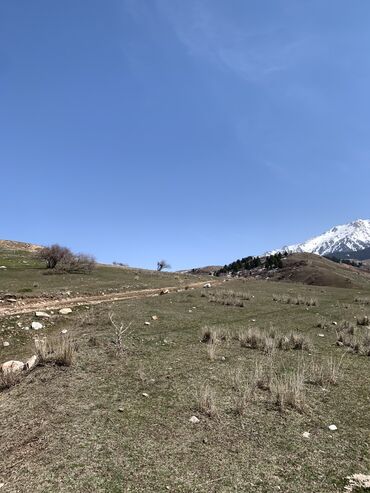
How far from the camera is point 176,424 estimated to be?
7.44 m

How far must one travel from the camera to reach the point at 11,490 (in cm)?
542

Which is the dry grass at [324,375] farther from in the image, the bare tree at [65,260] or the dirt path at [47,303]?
the bare tree at [65,260]

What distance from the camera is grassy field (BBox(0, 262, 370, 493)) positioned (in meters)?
Result: 5.79

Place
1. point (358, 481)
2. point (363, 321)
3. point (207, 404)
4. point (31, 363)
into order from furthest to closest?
point (363, 321) → point (31, 363) → point (207, 404) → point (358, 481)

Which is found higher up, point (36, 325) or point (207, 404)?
point (36, 325)

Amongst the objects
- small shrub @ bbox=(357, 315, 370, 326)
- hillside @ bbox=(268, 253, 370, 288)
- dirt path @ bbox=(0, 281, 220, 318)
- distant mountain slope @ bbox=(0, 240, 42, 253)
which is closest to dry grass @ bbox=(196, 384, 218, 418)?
dirt path @ bbox=(0, 281, 220, 318)

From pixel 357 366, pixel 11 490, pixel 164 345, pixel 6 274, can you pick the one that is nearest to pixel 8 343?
pixel 164 345

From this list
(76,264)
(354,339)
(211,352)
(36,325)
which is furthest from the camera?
(76,264)

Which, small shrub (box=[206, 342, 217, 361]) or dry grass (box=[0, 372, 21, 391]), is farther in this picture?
small shrub (box=[206, 342, 217, 361])

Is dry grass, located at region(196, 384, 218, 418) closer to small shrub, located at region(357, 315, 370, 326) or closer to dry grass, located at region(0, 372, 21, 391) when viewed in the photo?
dry grass, located at region(0, 372, 21, 391)

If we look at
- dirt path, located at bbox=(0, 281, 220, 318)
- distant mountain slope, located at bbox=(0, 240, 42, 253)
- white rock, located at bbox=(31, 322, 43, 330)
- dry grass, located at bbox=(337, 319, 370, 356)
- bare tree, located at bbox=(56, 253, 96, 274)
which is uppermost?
distant mountain slope, located at bbox=(0, 240, 42, 253)

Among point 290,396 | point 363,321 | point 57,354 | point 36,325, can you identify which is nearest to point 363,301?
point 363,321

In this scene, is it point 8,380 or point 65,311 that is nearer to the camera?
point 8,380

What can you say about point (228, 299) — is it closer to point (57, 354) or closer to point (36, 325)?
point (36, 325)
